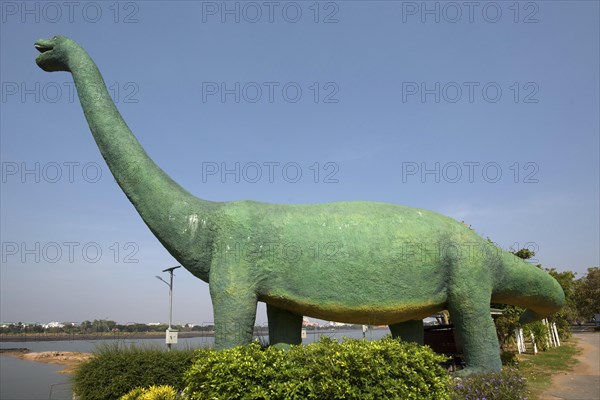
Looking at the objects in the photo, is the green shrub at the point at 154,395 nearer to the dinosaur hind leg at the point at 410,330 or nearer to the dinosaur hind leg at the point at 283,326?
the dinosaur hind leg at the point at 283,326

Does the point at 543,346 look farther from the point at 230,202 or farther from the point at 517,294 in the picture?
the point at 230,202

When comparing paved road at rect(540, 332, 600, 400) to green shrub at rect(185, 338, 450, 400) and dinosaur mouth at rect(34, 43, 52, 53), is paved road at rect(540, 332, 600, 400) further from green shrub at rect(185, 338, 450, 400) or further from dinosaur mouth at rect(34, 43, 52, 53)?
dinosaur mouth at rect(34, 43, 52, 53)

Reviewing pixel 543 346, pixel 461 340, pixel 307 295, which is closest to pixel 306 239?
pixel 307 295

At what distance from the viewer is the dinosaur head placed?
6773 millimetres

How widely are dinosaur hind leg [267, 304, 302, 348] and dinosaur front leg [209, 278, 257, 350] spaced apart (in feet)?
2.41

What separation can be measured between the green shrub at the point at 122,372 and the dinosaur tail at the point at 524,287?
6.21 meters

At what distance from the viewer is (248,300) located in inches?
230

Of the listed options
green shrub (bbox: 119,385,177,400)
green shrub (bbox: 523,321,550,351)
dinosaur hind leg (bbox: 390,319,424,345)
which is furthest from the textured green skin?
green shrub (bbox: 523,321,550,351)

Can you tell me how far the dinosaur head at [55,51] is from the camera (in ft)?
22.2

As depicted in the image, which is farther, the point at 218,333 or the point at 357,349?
the point at 218,333

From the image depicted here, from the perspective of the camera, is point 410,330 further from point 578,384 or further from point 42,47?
point 578,384

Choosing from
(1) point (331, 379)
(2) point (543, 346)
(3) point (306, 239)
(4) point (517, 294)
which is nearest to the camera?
(1) point (331, 379)

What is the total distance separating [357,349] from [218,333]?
1.71 metres

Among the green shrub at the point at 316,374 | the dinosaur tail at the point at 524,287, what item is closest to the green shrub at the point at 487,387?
the green shrub at the point at 316,374
